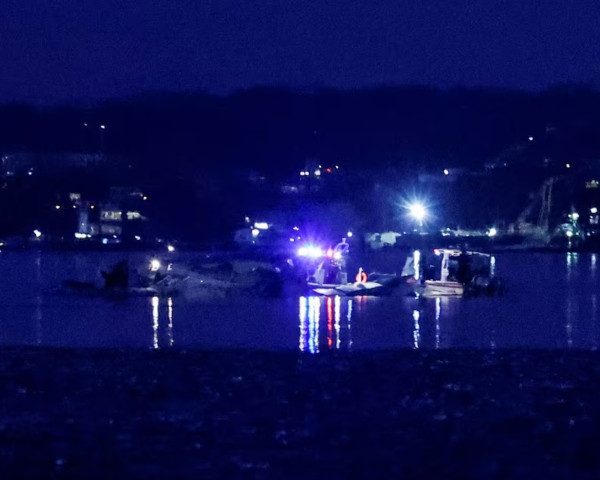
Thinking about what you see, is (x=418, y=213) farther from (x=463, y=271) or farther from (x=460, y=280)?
(x=460, y=280)

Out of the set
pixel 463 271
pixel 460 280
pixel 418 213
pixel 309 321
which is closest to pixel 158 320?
pixel 309 321

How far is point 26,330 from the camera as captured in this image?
18.1m

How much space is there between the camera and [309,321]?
1958 centimetres

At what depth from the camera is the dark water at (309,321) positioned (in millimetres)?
15789

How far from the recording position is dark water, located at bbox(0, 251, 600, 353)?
1579cm

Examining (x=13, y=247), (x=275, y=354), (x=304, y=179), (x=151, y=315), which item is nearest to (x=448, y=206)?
(x=304, y=179)

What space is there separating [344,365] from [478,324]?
7511 mm

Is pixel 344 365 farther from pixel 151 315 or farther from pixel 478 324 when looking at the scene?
pixel 151 315

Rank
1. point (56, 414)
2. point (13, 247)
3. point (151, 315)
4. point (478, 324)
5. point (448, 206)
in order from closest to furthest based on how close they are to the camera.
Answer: point (56, 414), point (478, 324), point (151, 315), point (13, 247), point (448, 206)

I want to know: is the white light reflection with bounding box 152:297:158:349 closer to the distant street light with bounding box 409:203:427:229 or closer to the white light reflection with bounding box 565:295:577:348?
the white light reflection with bounding box 565:295:577:348

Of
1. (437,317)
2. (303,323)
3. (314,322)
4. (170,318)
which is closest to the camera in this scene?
(303,323)

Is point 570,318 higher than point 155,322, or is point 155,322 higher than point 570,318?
point 155,322

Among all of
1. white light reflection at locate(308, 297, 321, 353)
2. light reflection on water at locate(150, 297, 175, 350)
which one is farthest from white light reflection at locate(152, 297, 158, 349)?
white light reflection at locate(308, 297, 321, 353)

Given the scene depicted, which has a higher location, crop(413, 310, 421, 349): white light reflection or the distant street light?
the distant street light
